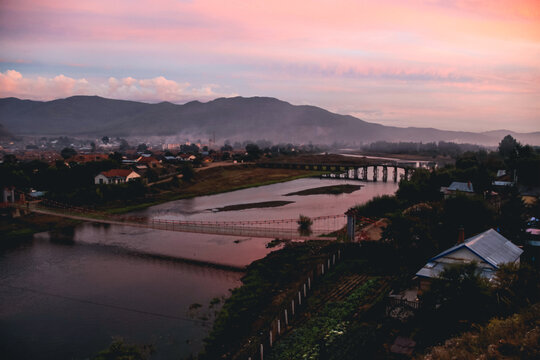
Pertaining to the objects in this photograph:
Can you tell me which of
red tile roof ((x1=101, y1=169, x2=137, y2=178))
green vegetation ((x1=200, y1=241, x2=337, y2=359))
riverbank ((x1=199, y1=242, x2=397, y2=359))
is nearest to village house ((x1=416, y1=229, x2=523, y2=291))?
riverbank ((x1=199, y1=242, x2=397, y2=359))

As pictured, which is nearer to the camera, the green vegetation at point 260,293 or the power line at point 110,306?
the green vegetation at point 260,293

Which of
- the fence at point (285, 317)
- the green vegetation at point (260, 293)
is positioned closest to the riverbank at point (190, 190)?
the green vegetation at point (260, 293)

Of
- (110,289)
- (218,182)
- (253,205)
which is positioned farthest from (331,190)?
(110,289)

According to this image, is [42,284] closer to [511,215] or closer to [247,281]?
[247,281]

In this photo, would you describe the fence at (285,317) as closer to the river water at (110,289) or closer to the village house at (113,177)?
the river water at (110,289)

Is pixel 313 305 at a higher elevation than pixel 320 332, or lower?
lower

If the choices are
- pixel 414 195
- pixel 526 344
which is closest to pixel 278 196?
pixel 414 195

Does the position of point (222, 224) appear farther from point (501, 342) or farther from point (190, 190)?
point (501, 342)
